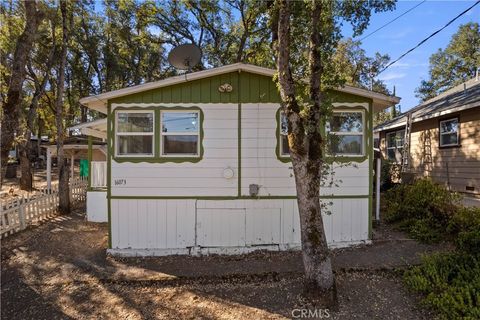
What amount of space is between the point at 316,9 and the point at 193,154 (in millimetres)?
3388

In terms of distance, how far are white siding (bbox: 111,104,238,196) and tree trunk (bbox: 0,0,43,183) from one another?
6.63 feet

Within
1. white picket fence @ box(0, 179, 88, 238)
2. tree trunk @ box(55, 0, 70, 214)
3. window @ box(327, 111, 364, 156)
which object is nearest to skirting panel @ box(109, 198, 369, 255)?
window @ box(327, 111, 364, 156)

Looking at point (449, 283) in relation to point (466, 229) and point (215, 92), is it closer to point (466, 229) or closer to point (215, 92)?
point (466, 229)

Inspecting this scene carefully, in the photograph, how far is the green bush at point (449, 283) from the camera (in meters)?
3.82

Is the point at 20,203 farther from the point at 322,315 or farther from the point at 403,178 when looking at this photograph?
the point at 403,178

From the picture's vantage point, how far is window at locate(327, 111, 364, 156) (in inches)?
242

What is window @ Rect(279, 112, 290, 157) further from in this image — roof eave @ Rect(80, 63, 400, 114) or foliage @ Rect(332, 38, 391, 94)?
foliage @ Rect(332, 38, 391, 94)

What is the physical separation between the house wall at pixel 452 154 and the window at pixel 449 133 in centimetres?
17

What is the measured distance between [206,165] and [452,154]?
877 cm

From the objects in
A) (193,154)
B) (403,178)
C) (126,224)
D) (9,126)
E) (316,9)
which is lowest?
(126,224)

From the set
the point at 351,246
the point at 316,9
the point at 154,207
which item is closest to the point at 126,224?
the point at 154,207

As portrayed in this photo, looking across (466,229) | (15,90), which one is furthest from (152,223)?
(466,229)

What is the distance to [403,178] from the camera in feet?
32.4

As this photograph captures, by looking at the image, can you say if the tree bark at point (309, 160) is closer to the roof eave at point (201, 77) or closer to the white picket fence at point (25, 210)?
the roof eave at point (201, 77)
